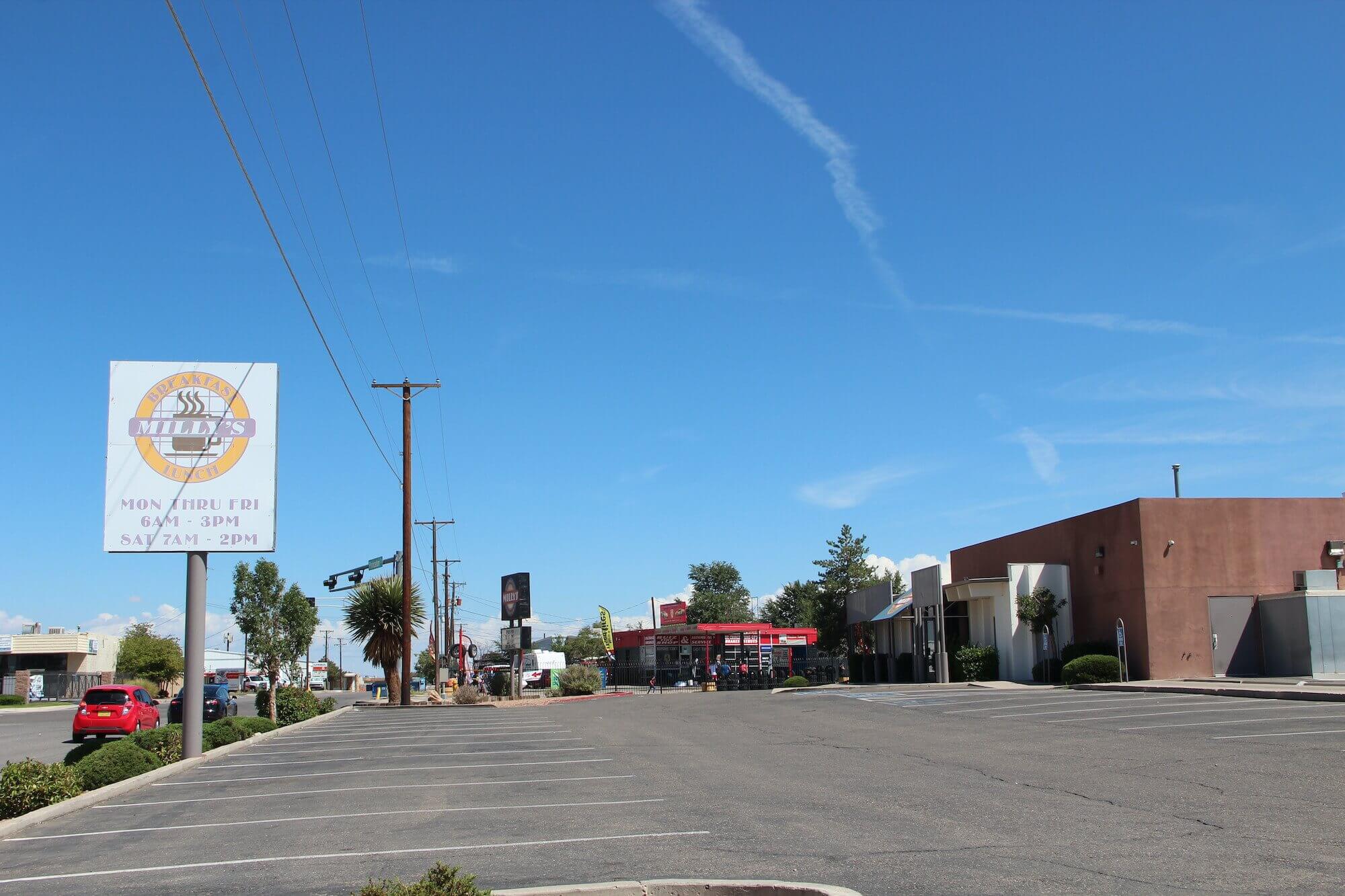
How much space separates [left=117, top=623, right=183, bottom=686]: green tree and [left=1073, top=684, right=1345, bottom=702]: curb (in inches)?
2912

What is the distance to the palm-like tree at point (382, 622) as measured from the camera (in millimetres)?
45406

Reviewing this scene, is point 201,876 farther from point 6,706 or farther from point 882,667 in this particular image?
point 6,706

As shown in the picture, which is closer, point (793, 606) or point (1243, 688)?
point (1243, 688)

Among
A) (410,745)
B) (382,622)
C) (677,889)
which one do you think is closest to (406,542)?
(382,622)

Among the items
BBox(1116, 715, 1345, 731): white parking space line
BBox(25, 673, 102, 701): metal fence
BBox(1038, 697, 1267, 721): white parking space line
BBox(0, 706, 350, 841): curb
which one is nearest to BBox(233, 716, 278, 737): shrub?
BBox(0, 706, 350, 841): curb

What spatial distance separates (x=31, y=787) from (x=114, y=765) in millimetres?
2913

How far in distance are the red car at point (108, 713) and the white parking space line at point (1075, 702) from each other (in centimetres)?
2150

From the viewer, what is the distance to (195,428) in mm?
21000

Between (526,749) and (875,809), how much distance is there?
954 cm

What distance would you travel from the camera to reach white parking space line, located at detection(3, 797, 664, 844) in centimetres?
1192

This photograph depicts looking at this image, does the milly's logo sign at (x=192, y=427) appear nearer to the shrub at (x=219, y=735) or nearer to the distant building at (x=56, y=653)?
the shrub at (x=219, y=735)

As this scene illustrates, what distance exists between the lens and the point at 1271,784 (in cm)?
1254

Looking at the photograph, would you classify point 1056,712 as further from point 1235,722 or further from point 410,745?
point 410,745

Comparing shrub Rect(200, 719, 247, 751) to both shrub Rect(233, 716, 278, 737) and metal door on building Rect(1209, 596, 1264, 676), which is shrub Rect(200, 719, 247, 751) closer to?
shrub Rect(233, 716, 278, 737)
